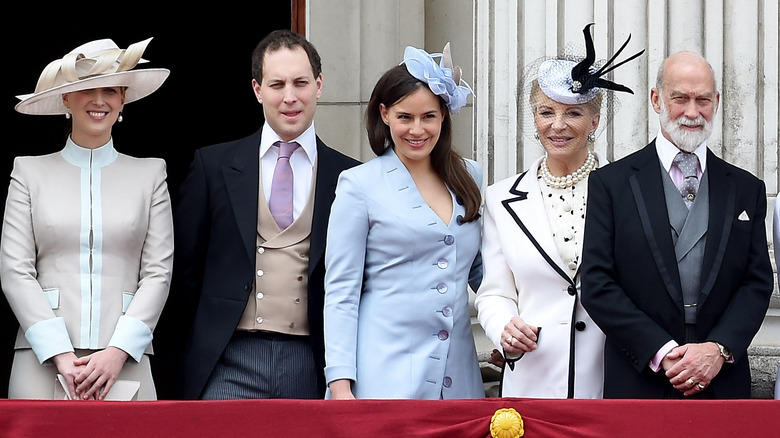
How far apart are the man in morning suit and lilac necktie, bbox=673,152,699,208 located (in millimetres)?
1057

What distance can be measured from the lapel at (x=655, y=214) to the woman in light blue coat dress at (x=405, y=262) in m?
0.49

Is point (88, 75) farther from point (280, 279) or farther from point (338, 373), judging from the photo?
point (338, 373)

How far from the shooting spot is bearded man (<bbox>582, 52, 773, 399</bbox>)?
3.74 meters

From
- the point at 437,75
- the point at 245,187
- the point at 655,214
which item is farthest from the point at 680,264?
the point at 245,187

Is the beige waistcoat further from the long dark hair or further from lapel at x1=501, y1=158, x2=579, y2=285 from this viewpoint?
lapel at x1=501, y1=158, x2=579, y2=285

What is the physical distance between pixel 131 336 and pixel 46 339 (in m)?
0.24

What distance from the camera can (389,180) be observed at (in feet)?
13.2

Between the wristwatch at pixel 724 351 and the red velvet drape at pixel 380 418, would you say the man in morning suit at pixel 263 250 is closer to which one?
the red velvet drape at pixel 380 418

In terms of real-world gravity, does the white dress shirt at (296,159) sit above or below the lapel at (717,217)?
above

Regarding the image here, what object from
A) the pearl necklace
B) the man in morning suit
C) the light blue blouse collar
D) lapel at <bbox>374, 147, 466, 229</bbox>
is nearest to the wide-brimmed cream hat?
the light blue blouse collar

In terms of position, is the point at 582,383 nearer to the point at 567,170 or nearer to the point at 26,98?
the point at 567,170

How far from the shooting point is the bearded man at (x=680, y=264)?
147 inches

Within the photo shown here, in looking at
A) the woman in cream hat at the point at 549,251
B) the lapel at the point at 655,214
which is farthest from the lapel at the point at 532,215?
the lapel at the point at 655,214

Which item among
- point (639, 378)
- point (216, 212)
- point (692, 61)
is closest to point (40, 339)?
point (216, 212)
